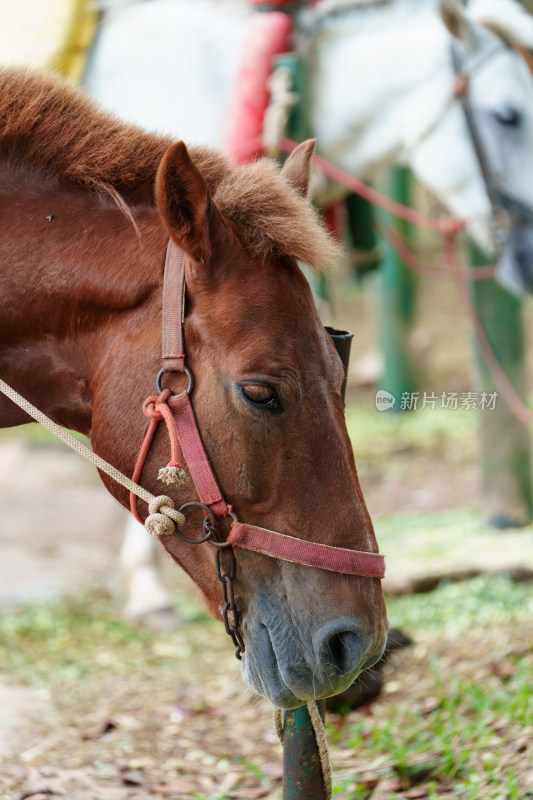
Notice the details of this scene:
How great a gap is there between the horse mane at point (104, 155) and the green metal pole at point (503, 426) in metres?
3.40

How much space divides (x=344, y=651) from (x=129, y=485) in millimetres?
565

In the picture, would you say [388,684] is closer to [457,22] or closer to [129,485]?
[129,485]

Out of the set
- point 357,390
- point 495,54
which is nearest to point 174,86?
point 495,54

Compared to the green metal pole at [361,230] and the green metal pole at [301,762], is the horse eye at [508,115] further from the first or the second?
the green metal pole at [301,762]

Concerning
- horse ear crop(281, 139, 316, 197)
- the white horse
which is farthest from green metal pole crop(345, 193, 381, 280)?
horse ear crop(281, 139, 316, 197)

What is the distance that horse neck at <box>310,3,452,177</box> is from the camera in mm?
4395

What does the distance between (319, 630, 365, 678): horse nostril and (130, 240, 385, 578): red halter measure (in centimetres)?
12

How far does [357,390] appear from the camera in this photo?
31.0 feet

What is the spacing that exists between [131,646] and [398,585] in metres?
1.29

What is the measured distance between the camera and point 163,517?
1815 mm

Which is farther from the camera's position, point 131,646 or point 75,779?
point 131,646

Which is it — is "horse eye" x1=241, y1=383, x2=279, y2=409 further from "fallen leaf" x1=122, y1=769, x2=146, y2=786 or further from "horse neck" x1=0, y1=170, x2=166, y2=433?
"fallen leaf" x1=122, y1=769, x2=146, y2=786

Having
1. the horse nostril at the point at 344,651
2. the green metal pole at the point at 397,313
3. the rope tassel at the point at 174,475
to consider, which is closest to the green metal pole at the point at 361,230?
the green metal pole at the point at 397,313

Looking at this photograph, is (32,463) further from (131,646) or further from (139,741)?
(139,741)
